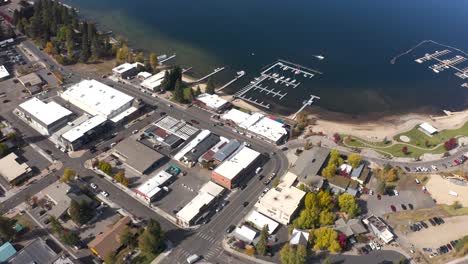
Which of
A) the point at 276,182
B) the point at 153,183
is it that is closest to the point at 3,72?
the point at 153,183

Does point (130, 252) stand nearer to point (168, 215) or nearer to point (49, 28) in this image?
point (168, 215)

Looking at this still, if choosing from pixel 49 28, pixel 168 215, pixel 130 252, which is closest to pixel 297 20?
pixel 49 28

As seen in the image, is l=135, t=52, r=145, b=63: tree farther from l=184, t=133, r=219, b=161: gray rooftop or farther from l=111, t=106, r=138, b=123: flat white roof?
l=184, t=133, r=219, b=161: gray rooftop

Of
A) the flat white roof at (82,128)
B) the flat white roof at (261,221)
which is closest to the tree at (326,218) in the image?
the flat white roof at (261,221)

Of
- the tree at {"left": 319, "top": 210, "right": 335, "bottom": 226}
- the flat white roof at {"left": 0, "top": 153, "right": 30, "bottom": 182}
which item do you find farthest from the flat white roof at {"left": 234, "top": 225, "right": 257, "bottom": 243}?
the flat white roof at {"left": 0, "top": 153, "right": 30, "bottom": 182}

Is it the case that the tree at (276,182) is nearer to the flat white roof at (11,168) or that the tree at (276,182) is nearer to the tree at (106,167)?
the tree at (106,167)

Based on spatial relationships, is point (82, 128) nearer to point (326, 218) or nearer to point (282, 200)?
point (282, 200)
